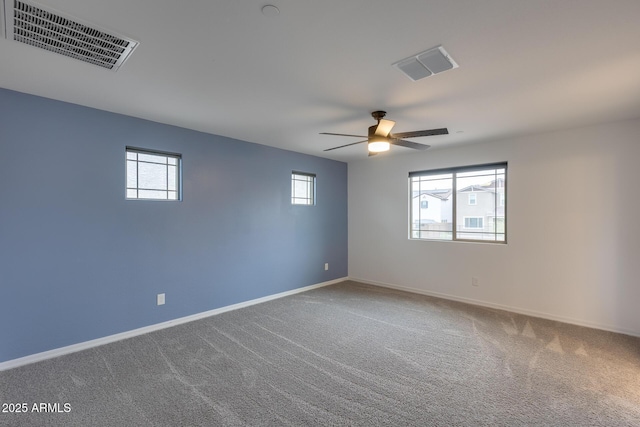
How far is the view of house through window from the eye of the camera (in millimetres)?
4418

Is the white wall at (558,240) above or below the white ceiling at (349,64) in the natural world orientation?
below

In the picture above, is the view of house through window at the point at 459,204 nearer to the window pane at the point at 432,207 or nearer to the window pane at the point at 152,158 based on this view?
the window pane at the point at 432,207

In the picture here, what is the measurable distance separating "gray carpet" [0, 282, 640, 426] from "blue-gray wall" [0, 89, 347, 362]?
391 mm

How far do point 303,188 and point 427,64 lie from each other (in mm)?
3507

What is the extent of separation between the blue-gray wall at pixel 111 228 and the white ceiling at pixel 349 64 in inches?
14.9

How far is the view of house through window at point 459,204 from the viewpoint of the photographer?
4.42 metres

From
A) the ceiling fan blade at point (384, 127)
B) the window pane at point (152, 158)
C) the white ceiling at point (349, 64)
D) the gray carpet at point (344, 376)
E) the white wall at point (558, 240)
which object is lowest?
the gray carpet at point (344, 376)

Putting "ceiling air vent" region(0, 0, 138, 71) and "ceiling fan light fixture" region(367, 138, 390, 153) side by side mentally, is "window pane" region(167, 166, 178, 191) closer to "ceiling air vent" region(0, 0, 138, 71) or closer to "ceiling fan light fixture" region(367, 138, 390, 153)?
"ceiling air vent" region(0, 0, 138, 71)

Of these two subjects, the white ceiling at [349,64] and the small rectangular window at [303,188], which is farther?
the small rectangular window at [303,188]

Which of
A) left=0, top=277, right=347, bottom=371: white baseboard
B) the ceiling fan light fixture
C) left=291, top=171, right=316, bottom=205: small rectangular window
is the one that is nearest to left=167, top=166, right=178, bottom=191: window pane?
left=0, top=277, right=347, bottom=371: white baseboard

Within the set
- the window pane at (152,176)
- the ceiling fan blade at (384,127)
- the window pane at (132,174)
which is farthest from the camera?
the window pane at (152,176)

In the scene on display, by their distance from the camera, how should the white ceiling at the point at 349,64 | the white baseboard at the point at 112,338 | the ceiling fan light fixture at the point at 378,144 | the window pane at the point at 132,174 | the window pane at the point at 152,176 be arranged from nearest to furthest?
the white ceiling at the point at 349,64, the white baseboard at the point at 112,338, the ceiling fan light fixture at the point at 378,144, the window pane at the point at 132,174, the window pane at the point at 152,176

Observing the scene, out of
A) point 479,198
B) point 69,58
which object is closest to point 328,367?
point 69,58

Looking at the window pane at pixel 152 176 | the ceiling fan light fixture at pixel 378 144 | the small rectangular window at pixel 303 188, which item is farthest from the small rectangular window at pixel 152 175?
the ceiling fan light fixture at pixel 378 144
